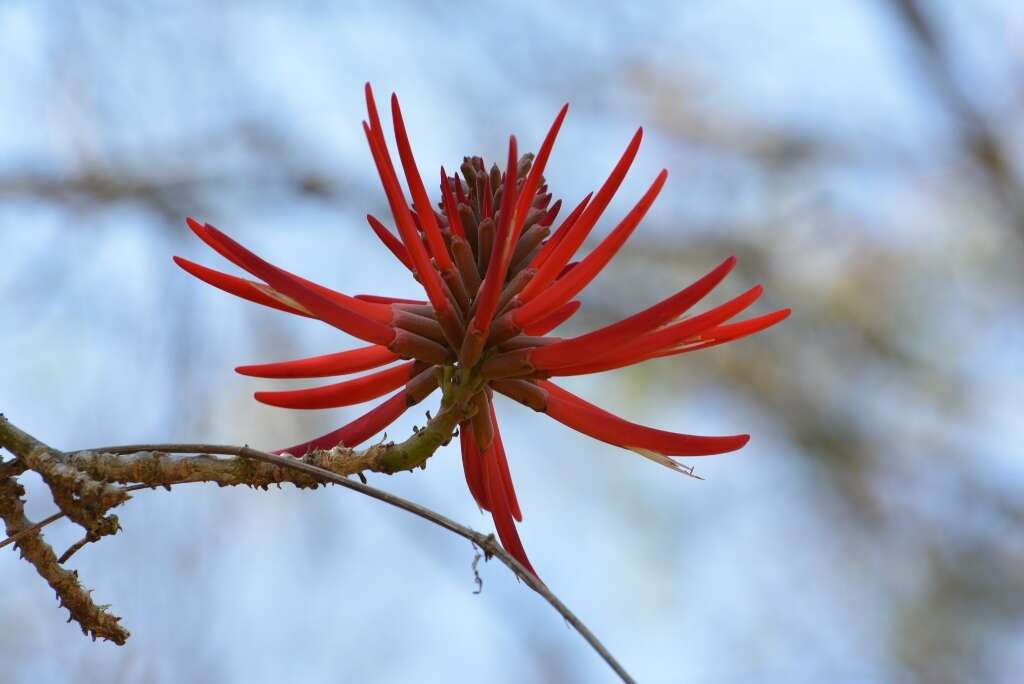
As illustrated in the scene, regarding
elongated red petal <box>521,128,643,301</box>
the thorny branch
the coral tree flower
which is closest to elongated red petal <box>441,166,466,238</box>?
the coral tree flower

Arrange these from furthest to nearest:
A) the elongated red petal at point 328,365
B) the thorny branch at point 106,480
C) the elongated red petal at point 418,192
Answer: the elongated red petal at point 328,365 → the elongated red petal at point 418,192 → the thorny branch at point 106,480

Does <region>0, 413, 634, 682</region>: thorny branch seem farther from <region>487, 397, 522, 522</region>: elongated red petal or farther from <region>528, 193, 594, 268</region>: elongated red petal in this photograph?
<region>528, 193, 594, 268</region>: elongated red petal

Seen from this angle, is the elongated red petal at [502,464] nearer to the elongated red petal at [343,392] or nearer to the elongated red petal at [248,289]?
the elongated red petal at [343,392]

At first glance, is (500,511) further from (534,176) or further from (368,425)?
(534,176)

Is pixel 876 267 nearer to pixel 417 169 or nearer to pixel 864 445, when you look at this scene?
pixel 864 445

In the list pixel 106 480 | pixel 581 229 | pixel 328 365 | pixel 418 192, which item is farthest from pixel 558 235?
pixel 106 480

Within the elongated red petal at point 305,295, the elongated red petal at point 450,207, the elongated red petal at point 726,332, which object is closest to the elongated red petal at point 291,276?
the elongated red petal at point 305,295
